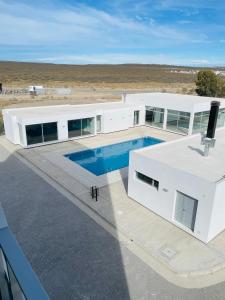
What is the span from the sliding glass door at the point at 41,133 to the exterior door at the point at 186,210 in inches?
509

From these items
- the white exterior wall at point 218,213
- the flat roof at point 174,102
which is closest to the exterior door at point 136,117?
the flat roof at point 174,102

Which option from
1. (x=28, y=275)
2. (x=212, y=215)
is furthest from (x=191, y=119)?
(x=28, y=275)

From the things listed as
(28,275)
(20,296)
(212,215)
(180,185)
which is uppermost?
(28,275)

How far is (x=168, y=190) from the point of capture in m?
9.59

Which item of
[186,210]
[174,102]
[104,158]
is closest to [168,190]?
[186,210]

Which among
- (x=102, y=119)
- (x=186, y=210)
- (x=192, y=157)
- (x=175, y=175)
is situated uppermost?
(x=192, y=157)

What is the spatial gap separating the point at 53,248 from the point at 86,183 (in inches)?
193

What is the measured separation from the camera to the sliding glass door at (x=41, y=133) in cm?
1820

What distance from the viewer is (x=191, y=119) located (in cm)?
2148

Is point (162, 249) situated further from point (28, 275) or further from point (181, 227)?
point (28, 275)

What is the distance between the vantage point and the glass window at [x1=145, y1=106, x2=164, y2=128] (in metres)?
24.3

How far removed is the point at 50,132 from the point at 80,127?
294 centimetres

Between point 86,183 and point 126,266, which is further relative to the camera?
point 86,183

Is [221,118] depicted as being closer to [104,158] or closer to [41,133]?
[104,158]
